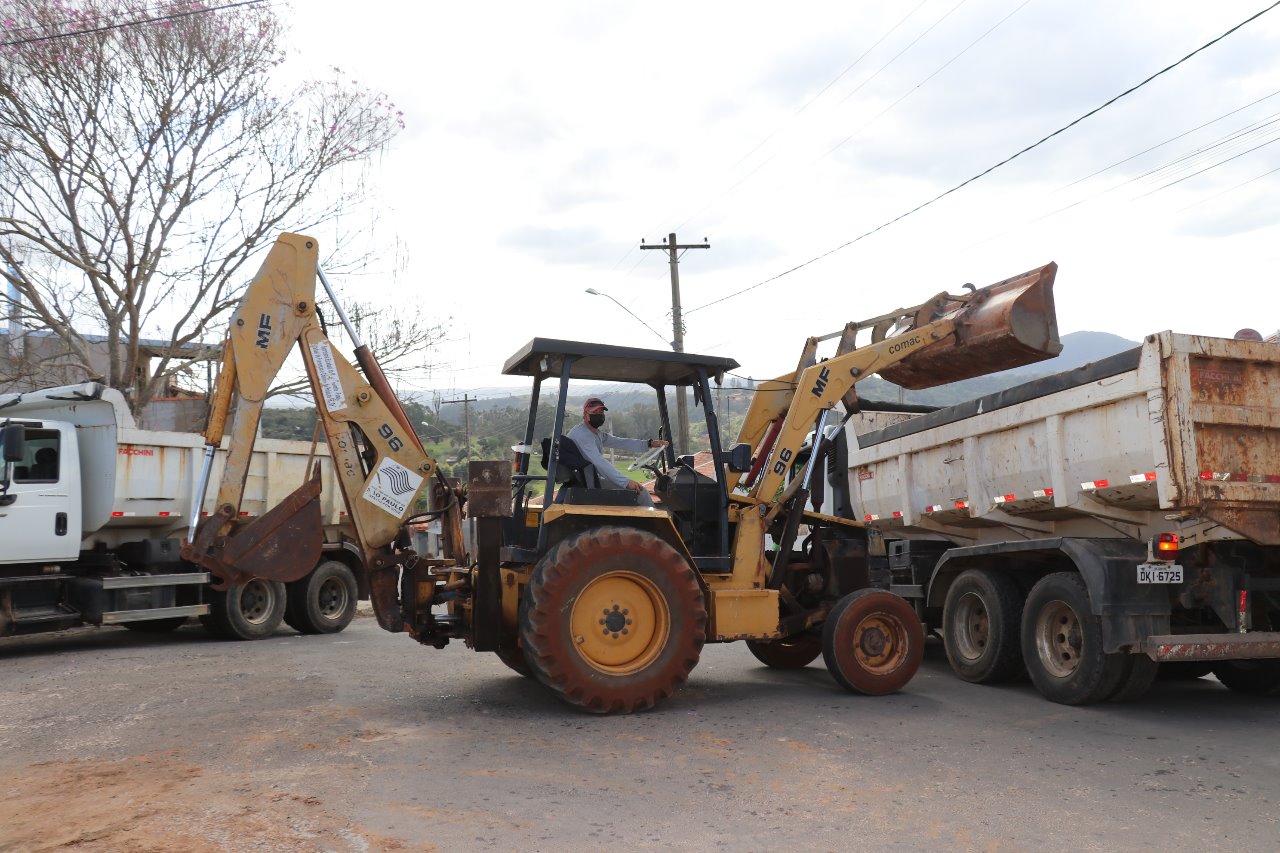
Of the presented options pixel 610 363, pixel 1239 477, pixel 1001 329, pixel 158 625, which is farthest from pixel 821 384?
pixel 158 625

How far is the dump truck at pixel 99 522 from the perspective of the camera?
446 inches

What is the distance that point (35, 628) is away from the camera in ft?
37.8

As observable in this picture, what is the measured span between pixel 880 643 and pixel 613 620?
2.32 metres

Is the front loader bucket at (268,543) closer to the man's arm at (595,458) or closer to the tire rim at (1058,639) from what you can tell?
the man's arm at (595,458)

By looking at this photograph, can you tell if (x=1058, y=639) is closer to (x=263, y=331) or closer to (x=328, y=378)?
(x=328, y=378)

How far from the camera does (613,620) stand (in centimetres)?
759

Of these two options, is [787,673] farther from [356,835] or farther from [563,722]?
[356,835]

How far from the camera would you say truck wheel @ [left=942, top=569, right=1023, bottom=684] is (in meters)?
8.80

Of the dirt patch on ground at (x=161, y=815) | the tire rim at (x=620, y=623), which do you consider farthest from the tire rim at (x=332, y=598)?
the dirt patch on ground at (x=161, y=815)

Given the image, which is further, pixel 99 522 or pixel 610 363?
pixel 99 522

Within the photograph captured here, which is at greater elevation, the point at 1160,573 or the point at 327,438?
the point at 327,438

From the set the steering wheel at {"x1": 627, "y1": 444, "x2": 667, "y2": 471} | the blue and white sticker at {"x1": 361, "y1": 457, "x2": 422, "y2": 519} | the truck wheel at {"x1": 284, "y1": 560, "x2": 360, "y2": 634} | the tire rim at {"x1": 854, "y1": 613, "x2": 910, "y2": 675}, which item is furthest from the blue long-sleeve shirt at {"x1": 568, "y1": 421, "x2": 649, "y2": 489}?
the truck wheel at {"x1": 284, "y1": 560, "x2": 360, "y2": 634}

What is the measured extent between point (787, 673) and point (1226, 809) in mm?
4854

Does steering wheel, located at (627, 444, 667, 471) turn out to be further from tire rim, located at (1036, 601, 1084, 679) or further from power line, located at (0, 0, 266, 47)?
power line, located at (0, 0, 266, 47)
